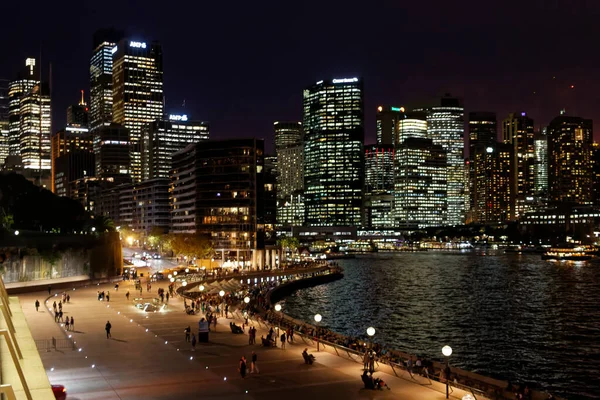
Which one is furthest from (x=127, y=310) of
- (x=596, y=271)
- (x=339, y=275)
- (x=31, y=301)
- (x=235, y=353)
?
(x=596, y=271)

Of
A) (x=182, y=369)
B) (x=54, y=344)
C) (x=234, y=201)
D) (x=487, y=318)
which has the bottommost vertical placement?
(x=487, y=318)

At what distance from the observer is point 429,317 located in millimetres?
82938

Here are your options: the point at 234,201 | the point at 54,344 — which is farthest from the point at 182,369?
the point at 234,201

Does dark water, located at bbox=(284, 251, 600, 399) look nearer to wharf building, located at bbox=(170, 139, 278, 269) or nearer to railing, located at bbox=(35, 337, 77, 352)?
wharf building, located at bbox=(170, 139, 278, 269)

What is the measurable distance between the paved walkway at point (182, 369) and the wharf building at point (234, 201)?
103244 millimetres

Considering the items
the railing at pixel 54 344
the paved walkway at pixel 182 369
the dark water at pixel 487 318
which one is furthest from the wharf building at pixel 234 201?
the railing at pixel 54 344

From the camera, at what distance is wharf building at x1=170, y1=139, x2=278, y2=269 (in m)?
156

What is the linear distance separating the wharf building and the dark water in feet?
83.6

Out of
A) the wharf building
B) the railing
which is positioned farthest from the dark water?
the railing

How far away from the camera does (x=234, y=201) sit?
522 ft

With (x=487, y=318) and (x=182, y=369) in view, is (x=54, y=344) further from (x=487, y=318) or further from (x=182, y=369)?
(x=487, y=318)

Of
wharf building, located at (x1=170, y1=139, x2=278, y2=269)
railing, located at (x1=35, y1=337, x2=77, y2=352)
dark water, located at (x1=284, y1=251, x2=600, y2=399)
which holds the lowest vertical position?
dark water, located at (x1=284, y1=251, x2=600, y2=399)

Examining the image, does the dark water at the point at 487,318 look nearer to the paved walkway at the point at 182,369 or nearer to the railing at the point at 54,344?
the paved walkway at the point at 182,369

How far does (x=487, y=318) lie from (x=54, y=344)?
56.8m
